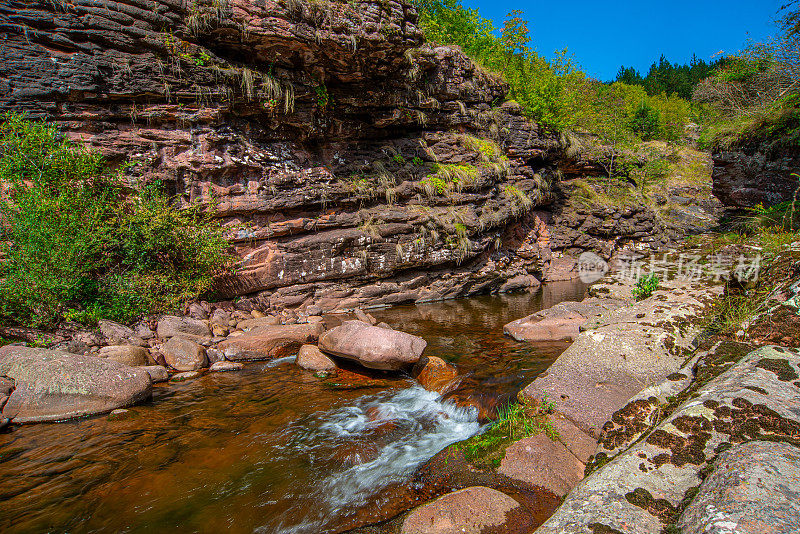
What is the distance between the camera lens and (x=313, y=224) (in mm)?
13977

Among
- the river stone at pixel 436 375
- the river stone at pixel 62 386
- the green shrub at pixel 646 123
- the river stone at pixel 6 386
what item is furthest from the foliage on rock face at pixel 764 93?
the green shrub at pixel 646 123

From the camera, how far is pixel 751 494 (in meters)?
1.50

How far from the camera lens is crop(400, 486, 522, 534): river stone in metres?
3.12

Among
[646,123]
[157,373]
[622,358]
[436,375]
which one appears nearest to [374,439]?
[436,375]

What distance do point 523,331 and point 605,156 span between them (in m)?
23.4

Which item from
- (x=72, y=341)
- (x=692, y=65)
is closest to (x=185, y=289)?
(x=72, y=341)

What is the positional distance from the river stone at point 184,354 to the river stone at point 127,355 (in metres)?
0.47

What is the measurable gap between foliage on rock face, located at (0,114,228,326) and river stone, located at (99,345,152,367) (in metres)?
1.87

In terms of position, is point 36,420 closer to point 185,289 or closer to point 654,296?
point 185,289

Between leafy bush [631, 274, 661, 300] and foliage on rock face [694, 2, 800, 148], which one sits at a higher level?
foliage on rock face [694, 2, 800, 148]

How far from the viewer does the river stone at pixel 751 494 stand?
138cm

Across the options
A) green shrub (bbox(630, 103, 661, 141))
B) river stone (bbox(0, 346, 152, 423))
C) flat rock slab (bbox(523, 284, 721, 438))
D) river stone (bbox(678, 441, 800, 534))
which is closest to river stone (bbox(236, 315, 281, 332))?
river stone (bbox(0, 346, 152, 423))

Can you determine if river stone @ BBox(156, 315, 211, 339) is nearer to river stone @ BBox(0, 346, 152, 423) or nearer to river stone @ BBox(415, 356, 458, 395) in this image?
river stone @ BBox(0, 346, 152, 423)

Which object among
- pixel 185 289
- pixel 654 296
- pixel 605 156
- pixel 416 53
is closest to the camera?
pixel 654 296
